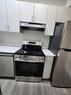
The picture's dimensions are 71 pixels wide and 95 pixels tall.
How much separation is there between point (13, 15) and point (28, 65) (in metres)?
1.45

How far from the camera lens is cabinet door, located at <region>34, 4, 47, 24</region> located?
220 cm

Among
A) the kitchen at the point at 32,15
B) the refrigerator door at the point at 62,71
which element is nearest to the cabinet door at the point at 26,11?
the kitchen at the point at 32,15

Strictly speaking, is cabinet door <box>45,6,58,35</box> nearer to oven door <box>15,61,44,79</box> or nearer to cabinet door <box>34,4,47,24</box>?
cabinet door <box>34,4,47,24</box>

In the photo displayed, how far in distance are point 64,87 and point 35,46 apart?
1.49 meters

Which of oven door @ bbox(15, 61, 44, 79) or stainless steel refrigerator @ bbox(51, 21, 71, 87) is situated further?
oven door @ bbox(15, 61, 44, 79)

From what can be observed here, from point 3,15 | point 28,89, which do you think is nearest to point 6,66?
point 28,89

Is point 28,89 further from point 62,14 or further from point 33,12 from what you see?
point 62,14

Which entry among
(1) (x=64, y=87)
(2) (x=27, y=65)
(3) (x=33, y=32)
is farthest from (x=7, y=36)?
(1) (x=64, y=87)

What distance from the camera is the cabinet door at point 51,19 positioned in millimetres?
2221

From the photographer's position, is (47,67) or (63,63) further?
(47,67)

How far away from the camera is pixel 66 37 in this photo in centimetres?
187

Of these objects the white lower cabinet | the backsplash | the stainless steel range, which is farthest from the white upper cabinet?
the white lower cabinet

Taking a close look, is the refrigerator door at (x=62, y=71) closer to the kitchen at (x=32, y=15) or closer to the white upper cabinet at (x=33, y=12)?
the kitchen at (x=32, y=15)

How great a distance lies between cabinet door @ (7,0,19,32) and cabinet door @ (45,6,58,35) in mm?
879
